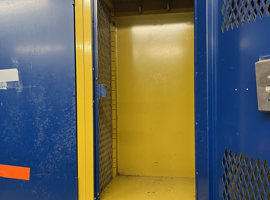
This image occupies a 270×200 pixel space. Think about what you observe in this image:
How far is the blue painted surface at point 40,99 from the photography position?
185 centimetres

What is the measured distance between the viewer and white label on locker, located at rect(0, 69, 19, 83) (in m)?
1.94

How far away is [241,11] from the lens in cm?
130

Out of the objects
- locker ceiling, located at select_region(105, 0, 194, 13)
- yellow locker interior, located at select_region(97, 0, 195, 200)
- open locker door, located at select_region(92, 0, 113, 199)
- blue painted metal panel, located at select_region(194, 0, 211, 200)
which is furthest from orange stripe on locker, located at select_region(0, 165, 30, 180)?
locker ceiling, located at select_region(105, 0, 194, 13)

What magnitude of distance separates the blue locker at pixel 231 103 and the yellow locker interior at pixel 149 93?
2.51 feet

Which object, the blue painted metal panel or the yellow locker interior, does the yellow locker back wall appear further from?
the blue painted metal panel

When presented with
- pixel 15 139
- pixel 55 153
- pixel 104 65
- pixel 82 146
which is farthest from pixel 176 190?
pixel 15 139

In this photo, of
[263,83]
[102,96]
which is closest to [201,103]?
[263,83]

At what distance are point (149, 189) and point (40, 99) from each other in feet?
4.04

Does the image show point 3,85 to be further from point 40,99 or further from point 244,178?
point 244,178

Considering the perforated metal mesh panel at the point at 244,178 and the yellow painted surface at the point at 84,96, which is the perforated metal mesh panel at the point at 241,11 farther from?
the yellow painted surface at the point at 84,96

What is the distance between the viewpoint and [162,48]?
245cm

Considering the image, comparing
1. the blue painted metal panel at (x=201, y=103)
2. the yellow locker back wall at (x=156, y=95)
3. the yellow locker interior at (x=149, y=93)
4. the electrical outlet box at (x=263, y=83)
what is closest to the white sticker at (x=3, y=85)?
the yellow locker interior at (x=149, y=93)

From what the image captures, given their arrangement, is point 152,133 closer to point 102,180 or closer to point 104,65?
point 102,180

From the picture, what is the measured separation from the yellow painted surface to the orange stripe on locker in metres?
0.46
